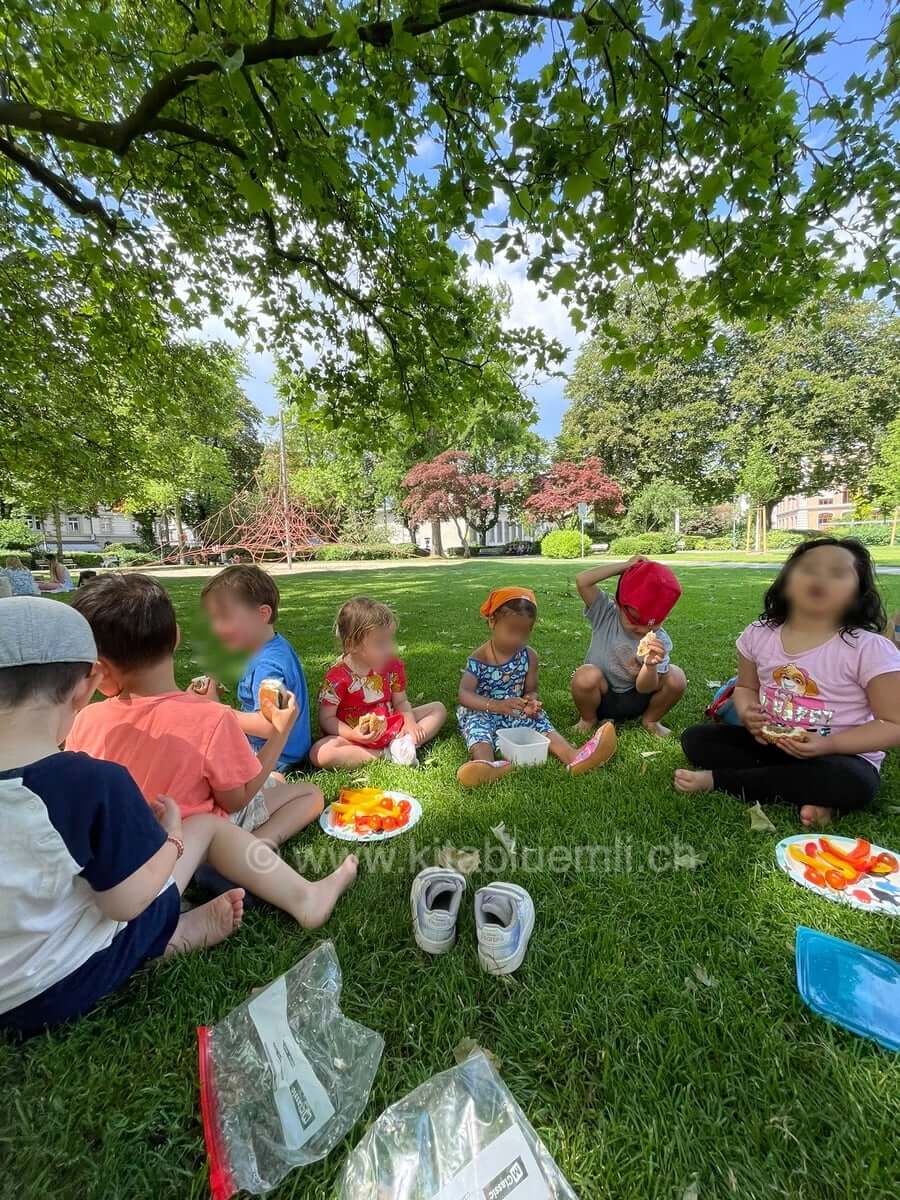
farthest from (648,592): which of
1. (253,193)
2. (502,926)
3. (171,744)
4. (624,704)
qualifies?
(253,193)

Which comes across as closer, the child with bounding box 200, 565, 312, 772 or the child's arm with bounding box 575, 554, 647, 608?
the child with bounding box 200, 565, 312, 772

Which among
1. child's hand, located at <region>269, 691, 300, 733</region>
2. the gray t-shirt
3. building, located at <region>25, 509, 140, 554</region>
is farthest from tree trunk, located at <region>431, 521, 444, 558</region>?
child's hand, located at <region>269, 691, 300, 733</region>

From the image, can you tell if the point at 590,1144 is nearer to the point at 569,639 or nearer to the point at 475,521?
the point at 569,639

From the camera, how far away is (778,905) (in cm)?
187

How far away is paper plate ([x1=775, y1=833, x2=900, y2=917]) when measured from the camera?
1.83m

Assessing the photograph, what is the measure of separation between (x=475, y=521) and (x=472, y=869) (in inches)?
1426

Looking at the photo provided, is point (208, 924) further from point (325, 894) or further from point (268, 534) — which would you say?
point (268, 534)

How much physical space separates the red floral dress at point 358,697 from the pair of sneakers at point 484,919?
156 centimetres

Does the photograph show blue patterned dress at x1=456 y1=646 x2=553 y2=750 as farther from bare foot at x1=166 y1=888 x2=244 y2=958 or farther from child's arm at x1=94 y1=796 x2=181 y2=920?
child's arm at x1=94 y1=796 x2=181 y2=920

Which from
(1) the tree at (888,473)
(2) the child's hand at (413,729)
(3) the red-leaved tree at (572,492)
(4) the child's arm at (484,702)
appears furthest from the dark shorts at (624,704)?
(3) the red-leaved tree at (572,492)

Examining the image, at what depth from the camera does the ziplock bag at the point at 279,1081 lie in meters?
1.11

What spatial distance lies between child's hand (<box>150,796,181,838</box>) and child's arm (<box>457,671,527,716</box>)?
219 cm

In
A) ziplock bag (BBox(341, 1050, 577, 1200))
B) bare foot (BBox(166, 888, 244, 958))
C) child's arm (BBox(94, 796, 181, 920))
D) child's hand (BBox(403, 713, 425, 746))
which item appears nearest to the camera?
ziplock bag (BBox(341, 1050, 577, 1200))

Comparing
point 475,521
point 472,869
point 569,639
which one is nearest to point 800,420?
point 475,521
